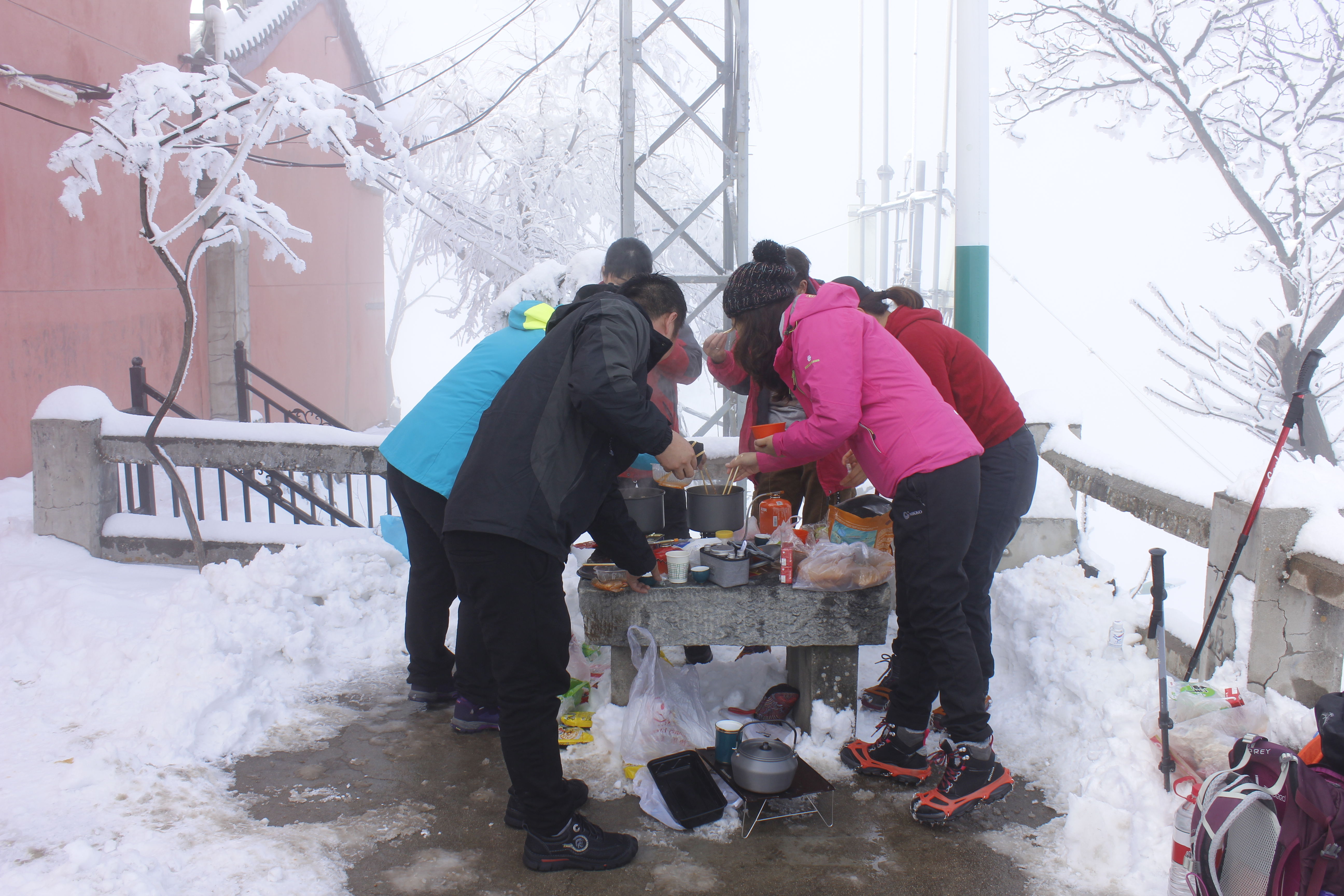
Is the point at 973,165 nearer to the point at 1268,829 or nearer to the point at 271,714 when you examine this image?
the point at 1268,829

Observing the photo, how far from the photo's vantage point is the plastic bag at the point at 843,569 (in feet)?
11.8

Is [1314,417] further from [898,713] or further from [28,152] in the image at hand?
[28,152]

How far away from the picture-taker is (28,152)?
A: 27.7 ft

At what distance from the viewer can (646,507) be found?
4062 mm

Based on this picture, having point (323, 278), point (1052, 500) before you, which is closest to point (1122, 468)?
point (1052, 500)

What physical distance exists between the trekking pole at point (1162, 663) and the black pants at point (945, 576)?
56 cm

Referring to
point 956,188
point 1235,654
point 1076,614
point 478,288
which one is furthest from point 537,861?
point 478,288

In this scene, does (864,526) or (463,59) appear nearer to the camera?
(864,526)

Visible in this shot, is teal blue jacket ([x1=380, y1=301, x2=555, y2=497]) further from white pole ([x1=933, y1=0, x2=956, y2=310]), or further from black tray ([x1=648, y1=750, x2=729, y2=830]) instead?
white pole ([x1=933, y1=0, x2=956, y2=310])

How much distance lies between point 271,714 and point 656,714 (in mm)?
1756

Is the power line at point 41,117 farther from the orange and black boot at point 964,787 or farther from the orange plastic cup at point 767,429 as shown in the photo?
the orange and black boot at point 964,787

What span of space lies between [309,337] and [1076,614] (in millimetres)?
14580

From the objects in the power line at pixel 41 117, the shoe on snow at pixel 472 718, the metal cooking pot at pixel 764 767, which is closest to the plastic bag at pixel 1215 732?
the metal cooking pot at pixel 764 767

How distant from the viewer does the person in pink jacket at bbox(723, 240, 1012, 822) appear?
314 centimetres
